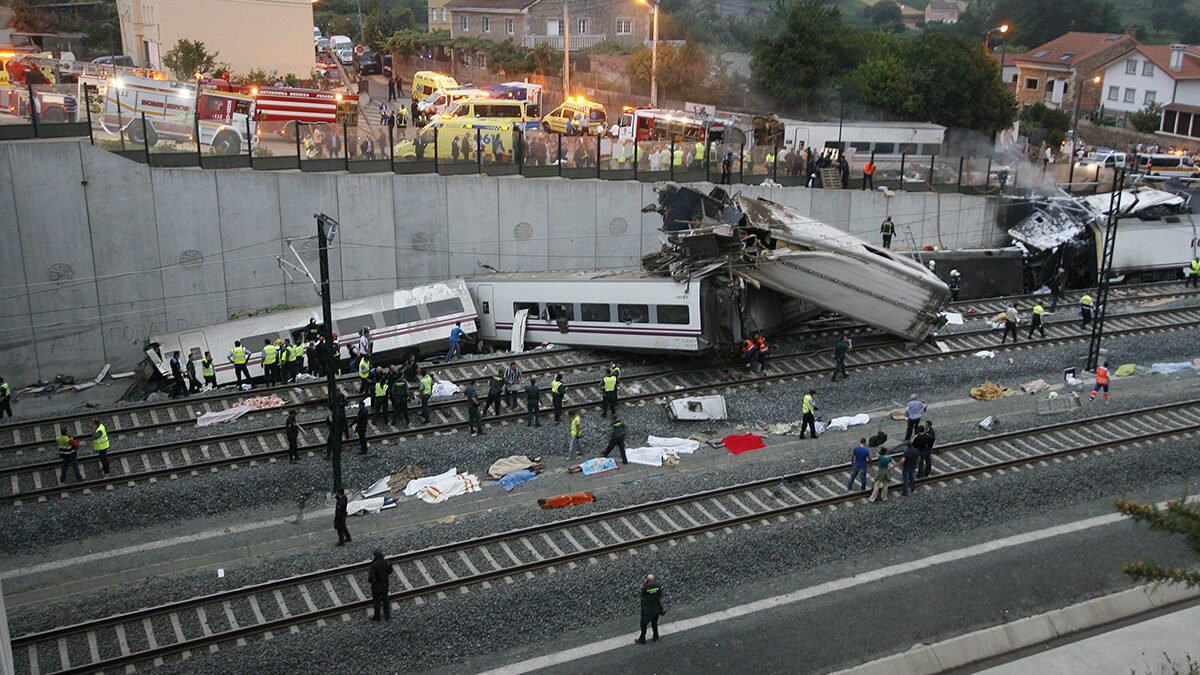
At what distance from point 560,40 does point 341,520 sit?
4973 cm

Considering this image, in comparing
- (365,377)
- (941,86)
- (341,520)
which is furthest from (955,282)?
(341,520)

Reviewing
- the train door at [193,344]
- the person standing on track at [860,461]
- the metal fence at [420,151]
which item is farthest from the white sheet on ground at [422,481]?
the metal fence at [420,151]

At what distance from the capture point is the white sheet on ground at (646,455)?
20.9 meters

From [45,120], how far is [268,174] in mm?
5911

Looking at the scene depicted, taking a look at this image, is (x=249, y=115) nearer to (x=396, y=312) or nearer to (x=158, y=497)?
(x=396, y=312)

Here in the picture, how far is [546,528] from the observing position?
17594 millimetres

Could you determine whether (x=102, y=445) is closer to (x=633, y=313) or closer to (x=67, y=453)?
(x=67, y=453)

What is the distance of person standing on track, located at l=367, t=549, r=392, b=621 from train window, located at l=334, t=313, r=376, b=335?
43.2 feet

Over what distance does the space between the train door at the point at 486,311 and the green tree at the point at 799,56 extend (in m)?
29.3

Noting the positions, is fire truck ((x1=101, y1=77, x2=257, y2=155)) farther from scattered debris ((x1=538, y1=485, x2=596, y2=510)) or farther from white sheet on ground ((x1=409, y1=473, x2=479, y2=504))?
scattered debris ((x1=538, y1=485, x2=596, y2=510))

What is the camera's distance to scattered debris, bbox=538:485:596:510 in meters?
18.8

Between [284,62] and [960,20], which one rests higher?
[960,20]

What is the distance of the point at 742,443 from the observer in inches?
854

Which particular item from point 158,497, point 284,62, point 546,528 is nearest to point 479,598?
point 546,528
